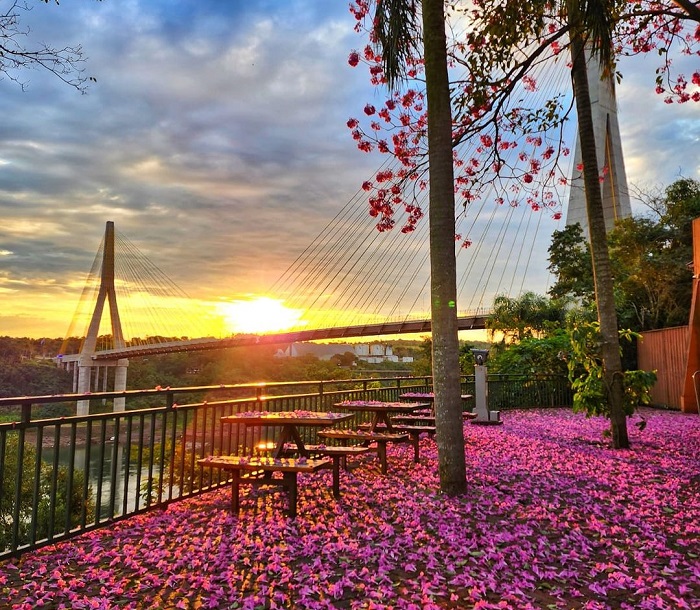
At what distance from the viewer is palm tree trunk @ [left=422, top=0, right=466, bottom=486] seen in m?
4.53

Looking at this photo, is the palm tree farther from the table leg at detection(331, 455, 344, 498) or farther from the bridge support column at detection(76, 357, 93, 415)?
the bridge support column at detection(76, 357, 93, 415)

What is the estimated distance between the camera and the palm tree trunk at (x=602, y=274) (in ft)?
22.6

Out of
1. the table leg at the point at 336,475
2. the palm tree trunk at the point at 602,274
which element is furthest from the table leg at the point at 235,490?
the palm tree trunk at the point at 602,274

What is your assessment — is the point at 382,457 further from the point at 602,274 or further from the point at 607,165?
the point at 607,165

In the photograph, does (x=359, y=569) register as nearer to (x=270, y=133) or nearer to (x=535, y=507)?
(x=535, y=507)

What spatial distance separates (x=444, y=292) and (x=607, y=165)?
114ft

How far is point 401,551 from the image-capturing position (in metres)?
3.20

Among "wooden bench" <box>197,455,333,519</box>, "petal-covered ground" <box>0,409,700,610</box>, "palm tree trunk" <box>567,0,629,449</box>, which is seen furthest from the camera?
"palm tree trunk" <box>567,0,629,449</box>

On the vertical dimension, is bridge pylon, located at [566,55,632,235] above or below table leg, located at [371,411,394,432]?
above

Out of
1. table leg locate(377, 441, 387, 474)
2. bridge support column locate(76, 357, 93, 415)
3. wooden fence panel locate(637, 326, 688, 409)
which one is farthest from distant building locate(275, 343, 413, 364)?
table leg locate(377, 441, 387, 474)

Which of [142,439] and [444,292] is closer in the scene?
[142,439]

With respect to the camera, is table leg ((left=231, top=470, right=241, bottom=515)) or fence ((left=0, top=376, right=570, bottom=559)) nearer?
fence ((left=0, top=376, right=570, bottom=559))

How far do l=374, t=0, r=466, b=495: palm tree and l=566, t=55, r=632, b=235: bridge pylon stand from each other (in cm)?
2813

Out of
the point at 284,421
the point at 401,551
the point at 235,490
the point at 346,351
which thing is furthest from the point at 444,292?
the point at 346,351
